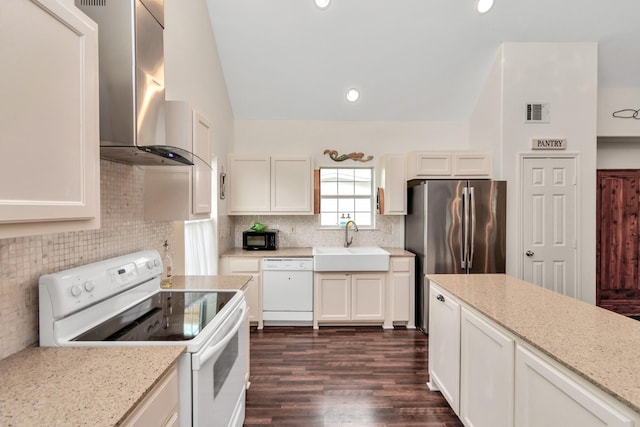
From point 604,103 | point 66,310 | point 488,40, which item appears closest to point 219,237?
point 66,310

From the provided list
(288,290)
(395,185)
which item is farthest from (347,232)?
(288,290)

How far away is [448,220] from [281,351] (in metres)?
2.27

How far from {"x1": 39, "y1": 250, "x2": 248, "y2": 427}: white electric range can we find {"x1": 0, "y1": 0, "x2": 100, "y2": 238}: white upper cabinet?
0.46m

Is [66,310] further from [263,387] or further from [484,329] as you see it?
[484,329]

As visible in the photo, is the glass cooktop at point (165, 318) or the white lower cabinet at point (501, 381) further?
the glass cooktop at point (165, 318)

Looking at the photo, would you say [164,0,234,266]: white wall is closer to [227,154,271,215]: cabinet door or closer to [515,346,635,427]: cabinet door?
[227,154,271,215]: cabinet door

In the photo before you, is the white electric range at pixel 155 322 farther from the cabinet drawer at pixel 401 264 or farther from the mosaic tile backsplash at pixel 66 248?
the cabinet drawer at pixel 401 264

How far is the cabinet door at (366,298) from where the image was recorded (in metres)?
3.87

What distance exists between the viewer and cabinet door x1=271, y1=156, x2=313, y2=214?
4223 mm

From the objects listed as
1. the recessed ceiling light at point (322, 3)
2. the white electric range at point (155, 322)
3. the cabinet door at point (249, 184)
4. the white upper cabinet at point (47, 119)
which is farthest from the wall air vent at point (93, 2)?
the cabinet door at point (249, 184)

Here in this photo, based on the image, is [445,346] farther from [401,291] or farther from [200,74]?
[200,74]

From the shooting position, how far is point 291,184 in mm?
4238

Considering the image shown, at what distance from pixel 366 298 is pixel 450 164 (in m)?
1.93

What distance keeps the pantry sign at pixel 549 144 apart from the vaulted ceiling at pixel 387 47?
0.98 metres
